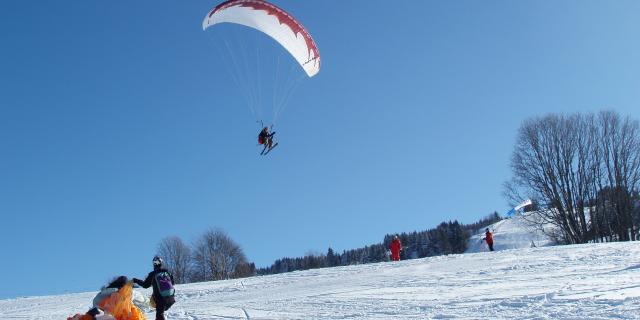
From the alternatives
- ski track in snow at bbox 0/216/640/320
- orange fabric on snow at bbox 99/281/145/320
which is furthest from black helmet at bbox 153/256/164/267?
ski track in snow at bbox 0/216/640/320

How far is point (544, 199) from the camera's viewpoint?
34.8 meters

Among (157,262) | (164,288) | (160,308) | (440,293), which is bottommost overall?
(440,293)

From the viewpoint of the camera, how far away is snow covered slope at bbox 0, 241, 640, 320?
803cm

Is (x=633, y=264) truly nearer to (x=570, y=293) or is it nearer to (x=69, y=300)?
(x=570, y=293)

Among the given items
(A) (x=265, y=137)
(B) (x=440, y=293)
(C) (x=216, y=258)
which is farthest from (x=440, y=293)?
(C) (x=216, y=258)

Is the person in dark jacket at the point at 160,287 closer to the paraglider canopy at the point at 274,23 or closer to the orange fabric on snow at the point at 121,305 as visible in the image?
the orange fabric on snow at the point at 121,305

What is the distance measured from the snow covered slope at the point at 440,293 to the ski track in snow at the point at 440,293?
2 cm

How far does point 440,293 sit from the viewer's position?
10656mm

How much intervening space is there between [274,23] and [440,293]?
10848mm

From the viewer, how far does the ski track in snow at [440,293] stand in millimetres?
8023

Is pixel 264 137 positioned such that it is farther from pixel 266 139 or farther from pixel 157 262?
pixel 157 262

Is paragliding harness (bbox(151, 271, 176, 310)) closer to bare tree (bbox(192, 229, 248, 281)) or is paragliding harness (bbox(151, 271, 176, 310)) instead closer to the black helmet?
the black helmet

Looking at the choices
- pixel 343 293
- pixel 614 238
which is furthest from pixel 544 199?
pixel 343 293

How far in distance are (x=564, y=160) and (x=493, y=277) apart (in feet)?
80.8
